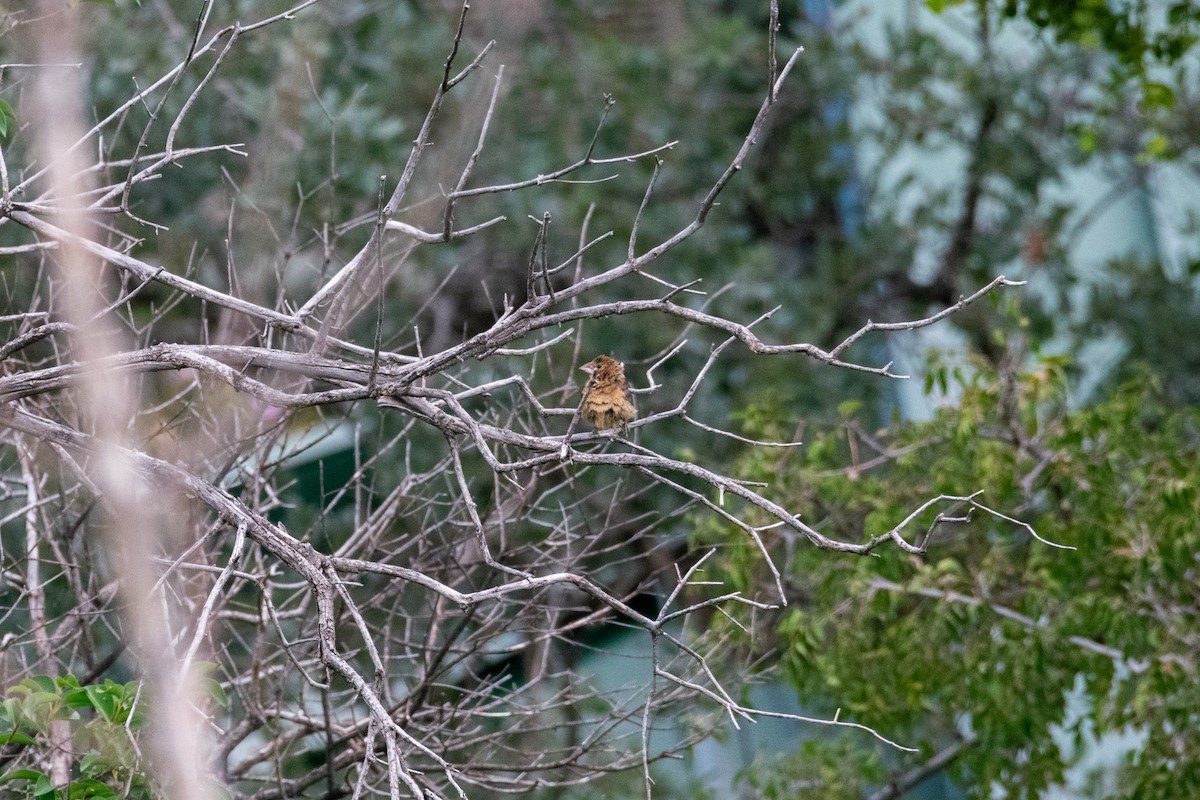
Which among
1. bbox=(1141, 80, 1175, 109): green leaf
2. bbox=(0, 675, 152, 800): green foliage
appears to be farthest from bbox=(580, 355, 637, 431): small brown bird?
bbox=(1141, 80, 1175, 109): green leaf

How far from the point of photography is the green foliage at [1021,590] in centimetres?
343

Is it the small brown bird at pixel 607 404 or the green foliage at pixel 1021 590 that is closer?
the small brown bird at pixel 607 404

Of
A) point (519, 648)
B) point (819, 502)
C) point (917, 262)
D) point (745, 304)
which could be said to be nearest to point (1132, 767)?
point (819, 502)

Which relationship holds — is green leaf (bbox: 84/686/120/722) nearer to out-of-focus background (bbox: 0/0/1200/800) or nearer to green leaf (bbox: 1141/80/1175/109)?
out-of-focus background (bbox: 0/0/1200/800)

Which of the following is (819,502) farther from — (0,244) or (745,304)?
(0,244)

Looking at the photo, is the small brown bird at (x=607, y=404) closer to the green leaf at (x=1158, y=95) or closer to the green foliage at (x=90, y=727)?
the green foliage at (x=90, y=727)

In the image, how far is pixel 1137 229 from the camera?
805 cm

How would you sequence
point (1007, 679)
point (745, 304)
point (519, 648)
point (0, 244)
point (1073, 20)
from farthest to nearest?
point (745, 304), point (0, 244), point (1073, 20), point (1007, 679), point (519, 648)

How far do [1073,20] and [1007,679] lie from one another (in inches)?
80.7

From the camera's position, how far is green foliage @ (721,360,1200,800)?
11.3ft

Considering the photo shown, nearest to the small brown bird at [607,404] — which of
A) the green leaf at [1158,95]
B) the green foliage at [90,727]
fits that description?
the green foliage at [90,727]

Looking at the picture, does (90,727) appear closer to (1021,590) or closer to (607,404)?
(607,404)

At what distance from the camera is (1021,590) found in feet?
12.3

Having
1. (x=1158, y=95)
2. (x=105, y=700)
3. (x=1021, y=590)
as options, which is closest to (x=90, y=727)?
(x=105, y=700)
